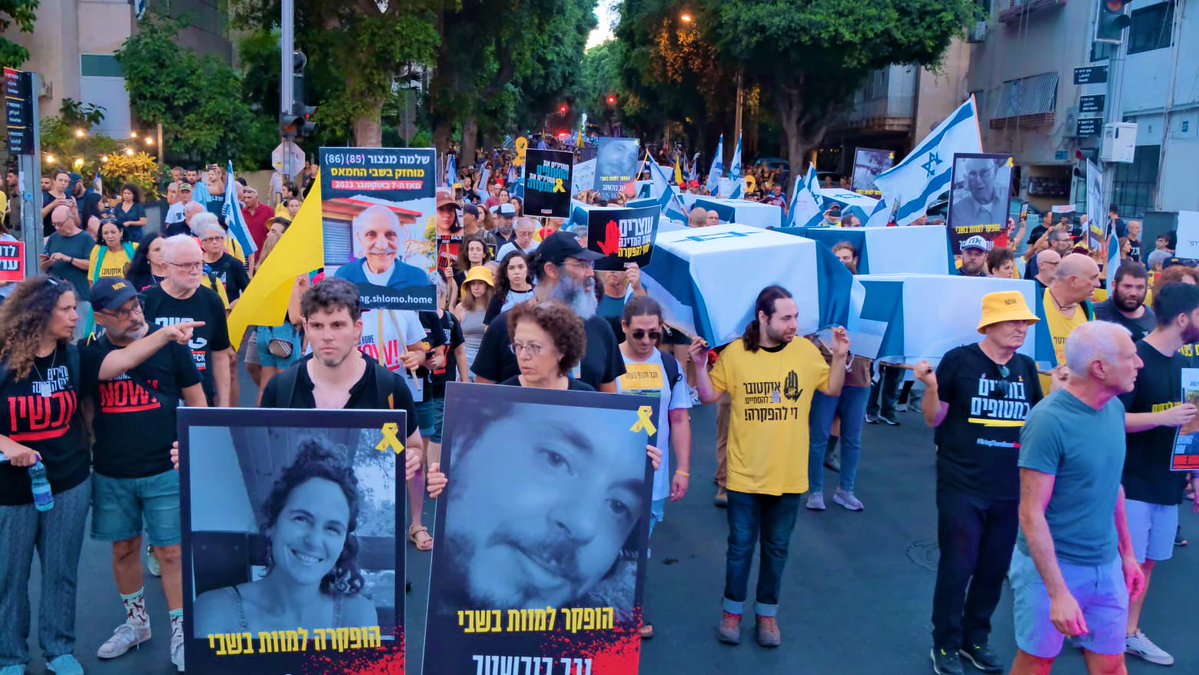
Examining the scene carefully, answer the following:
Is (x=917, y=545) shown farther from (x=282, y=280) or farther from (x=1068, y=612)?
(x=282, y=280)

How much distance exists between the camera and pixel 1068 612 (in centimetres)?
387

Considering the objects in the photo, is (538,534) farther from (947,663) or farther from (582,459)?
(947,663)

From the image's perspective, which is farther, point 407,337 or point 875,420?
point 875,420

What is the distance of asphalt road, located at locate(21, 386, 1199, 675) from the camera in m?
5.29

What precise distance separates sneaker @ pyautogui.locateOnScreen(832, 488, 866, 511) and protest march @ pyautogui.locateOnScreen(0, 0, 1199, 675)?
44 mm

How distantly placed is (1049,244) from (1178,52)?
1877cm

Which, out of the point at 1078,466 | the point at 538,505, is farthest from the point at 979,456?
the point at 538,505

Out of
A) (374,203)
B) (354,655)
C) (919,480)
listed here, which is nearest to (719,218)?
(919,480)

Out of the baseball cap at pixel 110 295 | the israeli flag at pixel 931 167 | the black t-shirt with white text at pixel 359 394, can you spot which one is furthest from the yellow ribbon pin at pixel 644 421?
the israeli flag at pixel 931 167

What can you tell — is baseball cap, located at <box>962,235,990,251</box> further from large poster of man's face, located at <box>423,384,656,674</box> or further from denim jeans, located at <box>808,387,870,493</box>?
large poster of man's face, located at <box>423,384,656,674</box>

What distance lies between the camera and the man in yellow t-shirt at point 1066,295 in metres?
6.23

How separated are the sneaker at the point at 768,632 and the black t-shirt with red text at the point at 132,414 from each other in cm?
309

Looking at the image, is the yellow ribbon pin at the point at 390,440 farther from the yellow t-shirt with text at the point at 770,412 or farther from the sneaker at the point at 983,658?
the sneaker at the point at 983,658

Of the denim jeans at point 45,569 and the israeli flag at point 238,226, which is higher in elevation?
the israeli flag at point 238,226
